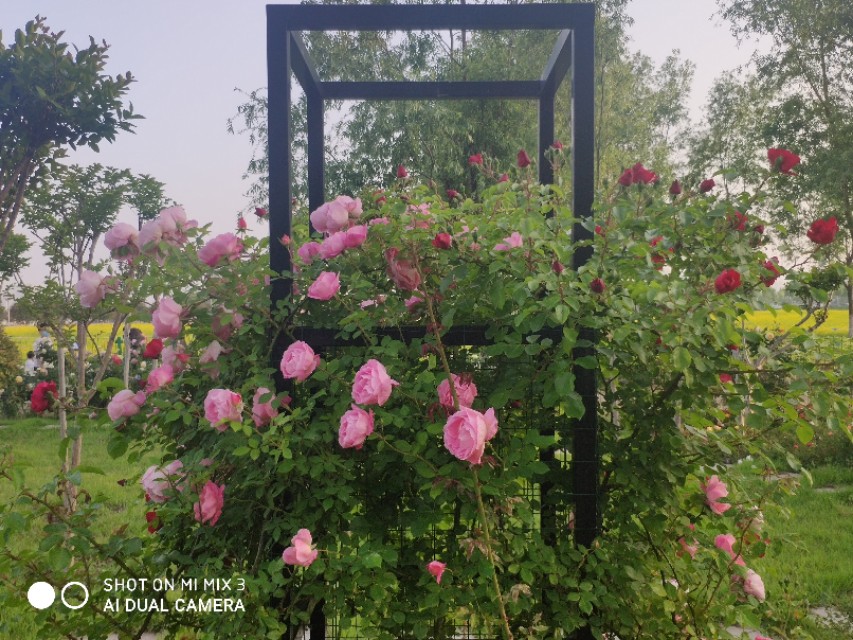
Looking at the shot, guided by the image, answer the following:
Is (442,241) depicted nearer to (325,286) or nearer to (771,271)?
(325,286)

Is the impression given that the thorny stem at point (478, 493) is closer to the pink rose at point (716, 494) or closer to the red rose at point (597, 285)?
the red rose at point (597, 285)

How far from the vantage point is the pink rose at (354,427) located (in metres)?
1.55

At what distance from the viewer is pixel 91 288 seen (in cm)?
195

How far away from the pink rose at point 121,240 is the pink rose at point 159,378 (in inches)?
13.5

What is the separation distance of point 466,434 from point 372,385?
0.24 m

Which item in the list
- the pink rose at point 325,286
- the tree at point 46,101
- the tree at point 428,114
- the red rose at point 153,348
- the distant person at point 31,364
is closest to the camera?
the pink rose at point 325,286

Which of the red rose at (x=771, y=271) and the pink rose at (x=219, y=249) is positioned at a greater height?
the pink rose at (x=219, y=249)

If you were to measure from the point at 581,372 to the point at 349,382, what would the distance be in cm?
61

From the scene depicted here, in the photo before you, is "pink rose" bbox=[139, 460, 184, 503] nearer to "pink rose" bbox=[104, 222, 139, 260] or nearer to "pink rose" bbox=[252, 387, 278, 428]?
"pink rose" bbox=[252, 387, 278, 428]

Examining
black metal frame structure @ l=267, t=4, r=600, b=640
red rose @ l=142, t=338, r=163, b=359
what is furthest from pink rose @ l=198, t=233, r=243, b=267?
red rose @ l=142, t=338, r=163, b=359

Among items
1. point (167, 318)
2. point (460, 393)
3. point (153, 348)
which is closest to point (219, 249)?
point (167, 318)

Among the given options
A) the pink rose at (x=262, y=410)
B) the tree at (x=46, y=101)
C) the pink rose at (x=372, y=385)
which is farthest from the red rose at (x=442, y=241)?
the tree at (x=46, y=101)

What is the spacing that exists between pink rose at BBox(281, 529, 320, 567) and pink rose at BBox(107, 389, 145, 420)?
0.67 meters

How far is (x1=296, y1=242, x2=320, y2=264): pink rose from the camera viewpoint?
6.15 ft
